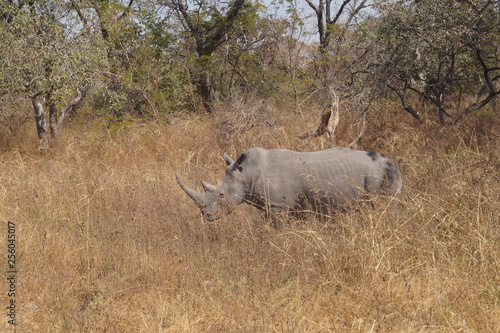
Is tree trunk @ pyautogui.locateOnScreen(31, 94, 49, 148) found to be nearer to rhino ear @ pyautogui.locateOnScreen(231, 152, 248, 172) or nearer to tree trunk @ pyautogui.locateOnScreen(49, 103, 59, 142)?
tree trunk @ pyautogui.locateOnScreen(49, 103, 59, 142)

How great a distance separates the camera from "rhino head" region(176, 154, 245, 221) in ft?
15.9

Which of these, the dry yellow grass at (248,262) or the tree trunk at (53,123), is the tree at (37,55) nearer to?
the tree trunk at (53,123)

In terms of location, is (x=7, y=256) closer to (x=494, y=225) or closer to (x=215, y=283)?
(x=215, y=283)

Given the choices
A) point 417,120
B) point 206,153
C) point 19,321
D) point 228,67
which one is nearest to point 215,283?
point 19,321

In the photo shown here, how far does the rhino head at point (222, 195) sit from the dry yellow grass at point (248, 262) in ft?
0.48

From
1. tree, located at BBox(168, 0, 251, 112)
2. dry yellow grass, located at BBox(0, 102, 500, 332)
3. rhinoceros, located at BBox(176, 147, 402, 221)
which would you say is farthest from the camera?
tree, located at BBox(168, 0, 251, 112)

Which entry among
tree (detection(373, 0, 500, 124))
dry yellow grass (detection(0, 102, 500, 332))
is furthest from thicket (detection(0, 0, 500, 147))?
dry yellow grass (detection(0, 102, 500, 332))

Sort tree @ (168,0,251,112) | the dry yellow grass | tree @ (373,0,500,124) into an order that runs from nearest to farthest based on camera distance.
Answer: the dry yellow grass
tree @ (373,0,500,124)
tree @ (168,0,251,112)

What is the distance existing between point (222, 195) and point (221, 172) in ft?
7.22

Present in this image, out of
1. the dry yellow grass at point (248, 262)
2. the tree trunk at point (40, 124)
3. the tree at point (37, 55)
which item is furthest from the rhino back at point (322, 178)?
the tree trunk at point (40, 124)

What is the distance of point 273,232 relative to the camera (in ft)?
14.3

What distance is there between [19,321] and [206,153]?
5.14 metres

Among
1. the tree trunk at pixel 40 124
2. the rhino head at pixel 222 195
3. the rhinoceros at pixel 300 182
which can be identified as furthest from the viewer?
the tree trunk at pixel 40 124

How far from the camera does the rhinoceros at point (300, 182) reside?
472cm
